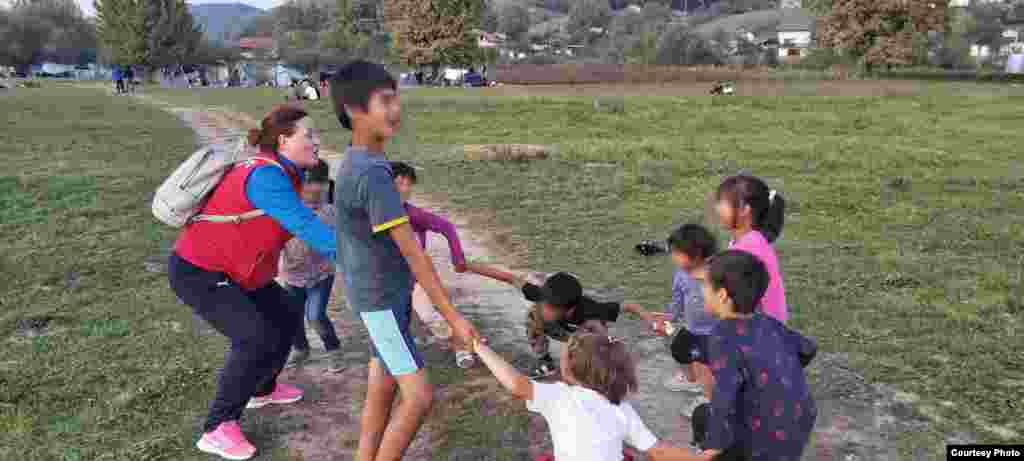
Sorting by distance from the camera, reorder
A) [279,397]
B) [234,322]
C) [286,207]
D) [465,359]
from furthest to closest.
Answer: [465,359] < [279,397] < [234,322] < [286,207]

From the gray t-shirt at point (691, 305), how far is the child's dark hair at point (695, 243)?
0.17 metres

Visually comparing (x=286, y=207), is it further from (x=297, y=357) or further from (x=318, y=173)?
(x=297, y=357)

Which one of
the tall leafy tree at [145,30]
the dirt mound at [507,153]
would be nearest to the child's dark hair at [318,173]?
the dirt mound at [507,153]

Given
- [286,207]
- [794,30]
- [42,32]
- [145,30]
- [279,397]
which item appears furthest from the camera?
[794,30]

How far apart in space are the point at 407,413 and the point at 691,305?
5.26 ft

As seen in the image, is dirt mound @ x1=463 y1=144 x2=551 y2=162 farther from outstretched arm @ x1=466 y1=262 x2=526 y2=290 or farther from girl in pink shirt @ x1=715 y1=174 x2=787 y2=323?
girl in pink shirt @ x1=715 y1=174 x2=787 y2=323

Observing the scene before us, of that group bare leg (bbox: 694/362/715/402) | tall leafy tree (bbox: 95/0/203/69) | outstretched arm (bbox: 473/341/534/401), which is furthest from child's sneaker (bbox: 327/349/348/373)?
tall leafy tree (bbox: 95/0/203/69)

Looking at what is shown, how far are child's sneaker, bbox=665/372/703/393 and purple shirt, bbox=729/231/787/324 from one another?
119 cm

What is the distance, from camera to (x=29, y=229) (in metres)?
9.37

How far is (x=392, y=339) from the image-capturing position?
2967 millimetres

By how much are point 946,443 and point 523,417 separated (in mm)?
2100

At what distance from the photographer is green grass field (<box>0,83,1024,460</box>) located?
4480 millimetres

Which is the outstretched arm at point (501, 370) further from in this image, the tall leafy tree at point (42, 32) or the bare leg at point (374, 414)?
the tall leafy tree at point (42, 32)

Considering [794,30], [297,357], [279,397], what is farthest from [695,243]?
[794,30]
